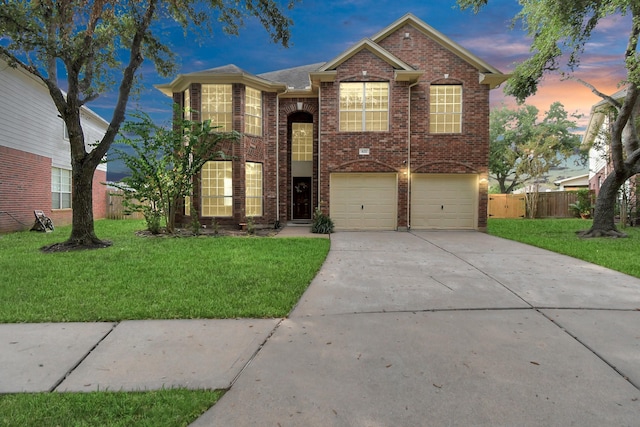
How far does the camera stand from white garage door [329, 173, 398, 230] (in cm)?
1335

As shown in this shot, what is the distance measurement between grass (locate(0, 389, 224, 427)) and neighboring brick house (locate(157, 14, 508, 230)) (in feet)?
36.3

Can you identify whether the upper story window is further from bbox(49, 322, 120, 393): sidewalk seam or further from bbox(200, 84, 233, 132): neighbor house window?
bbox(49, 322, 120, 393): sidewalk seam

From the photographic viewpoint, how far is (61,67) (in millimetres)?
11109

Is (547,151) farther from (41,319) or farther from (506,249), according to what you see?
(41,319)

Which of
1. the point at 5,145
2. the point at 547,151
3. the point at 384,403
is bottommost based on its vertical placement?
the point at 384,403

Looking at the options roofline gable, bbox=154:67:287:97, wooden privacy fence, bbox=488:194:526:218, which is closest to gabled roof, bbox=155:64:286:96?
roofline gable, bbox=154:67:287:97

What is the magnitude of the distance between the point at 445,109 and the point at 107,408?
1385cm

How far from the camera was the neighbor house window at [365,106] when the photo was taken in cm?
1313

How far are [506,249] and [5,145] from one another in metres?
16.7

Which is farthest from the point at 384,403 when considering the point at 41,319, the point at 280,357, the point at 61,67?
the point at 61,67

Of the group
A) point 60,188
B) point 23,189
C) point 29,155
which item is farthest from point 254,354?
point 60,188

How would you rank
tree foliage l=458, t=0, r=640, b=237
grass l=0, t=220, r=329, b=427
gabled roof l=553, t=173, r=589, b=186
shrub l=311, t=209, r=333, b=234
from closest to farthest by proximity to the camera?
grass l=0, t=220, r=329, b=427 → tree foliage l=458, t=0, r=640, b=237 → shrub l=311, t=209, r=333, b=234 → gabled roof l=553, t=173, r=589, b=186

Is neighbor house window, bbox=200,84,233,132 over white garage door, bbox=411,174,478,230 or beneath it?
over

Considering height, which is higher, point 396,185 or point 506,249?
point 396,185
